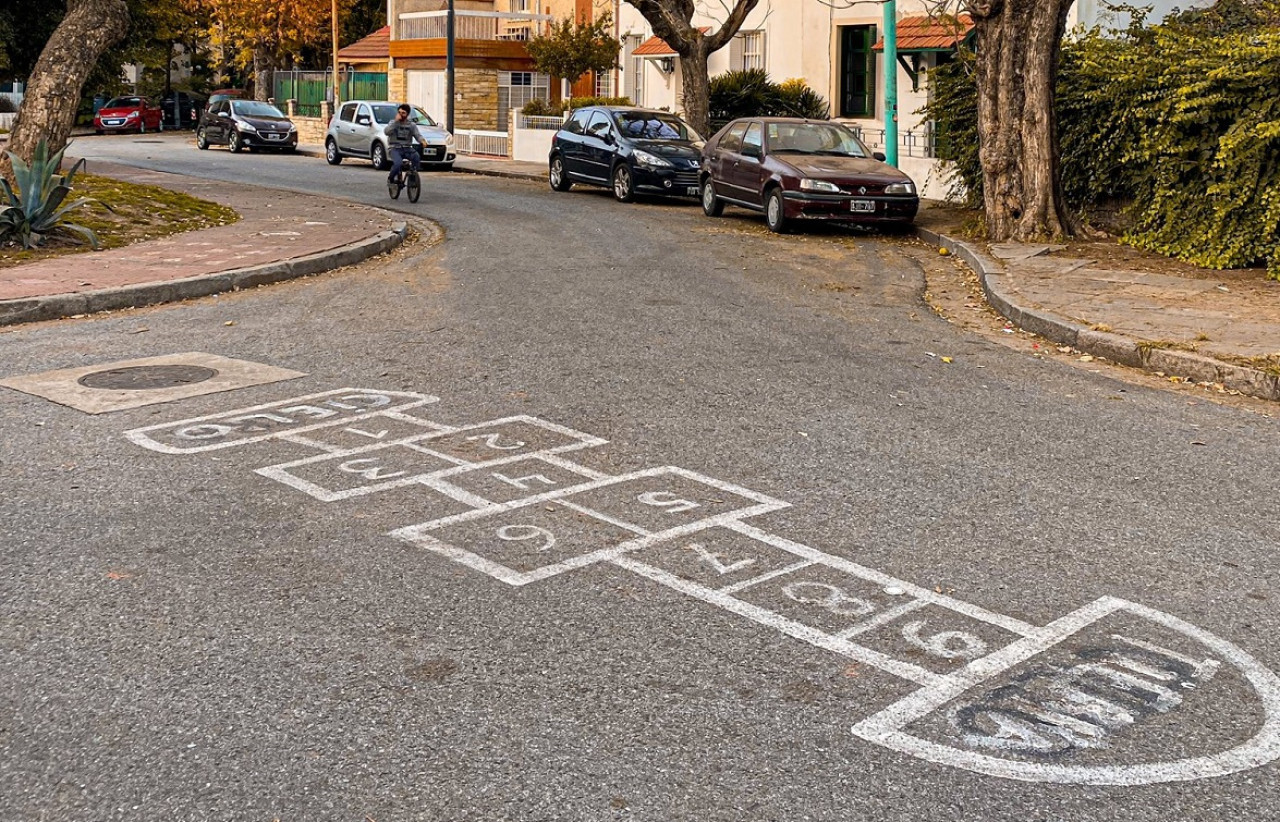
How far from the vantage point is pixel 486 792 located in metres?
3.62

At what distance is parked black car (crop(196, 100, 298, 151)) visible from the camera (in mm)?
42469

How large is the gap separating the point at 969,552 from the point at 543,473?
6.90ft

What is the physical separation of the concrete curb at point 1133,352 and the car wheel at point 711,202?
8.76 metres

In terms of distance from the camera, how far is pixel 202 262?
14062 millimetres

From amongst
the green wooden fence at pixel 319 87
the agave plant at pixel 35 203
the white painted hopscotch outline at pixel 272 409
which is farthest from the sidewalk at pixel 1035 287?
the green wooden fence at pixel 319 87

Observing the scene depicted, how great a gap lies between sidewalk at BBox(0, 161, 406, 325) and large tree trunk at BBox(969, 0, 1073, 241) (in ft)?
24.9

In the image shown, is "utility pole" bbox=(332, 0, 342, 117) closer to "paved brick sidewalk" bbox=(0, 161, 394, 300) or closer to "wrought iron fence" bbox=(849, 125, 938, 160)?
"wrought iron fence" bbox=(849, 125, 938, 160)

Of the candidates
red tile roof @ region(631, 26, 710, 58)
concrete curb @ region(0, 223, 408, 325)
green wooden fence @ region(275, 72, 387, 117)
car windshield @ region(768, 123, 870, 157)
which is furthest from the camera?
green wooden fence @ region(275, 72, 387, 117)

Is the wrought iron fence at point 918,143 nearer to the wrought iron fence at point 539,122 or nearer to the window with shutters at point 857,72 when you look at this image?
the window with shutters at point 857,72

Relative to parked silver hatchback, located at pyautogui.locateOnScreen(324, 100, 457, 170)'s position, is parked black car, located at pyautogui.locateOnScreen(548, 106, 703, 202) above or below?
below

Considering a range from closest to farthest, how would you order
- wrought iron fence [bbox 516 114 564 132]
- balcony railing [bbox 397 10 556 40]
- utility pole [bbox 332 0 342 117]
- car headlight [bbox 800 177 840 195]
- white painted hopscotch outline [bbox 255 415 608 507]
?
white painted hopscotch outline [bbox 255 415 608 507] → car headlight [bbox 800 177 840 195] → wrought iron fence [bbox 516 114 564 132] → balcony railing [bbox 397 10 556 40] → utility pole [bbox 332 0 342 117]

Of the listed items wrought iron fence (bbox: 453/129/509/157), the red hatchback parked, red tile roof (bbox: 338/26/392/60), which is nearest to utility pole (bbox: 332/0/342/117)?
red tile roof (bbox: 338/26/392/60)

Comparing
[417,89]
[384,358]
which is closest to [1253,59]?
[384,358]

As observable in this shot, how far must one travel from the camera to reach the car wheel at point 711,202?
21.8 m
